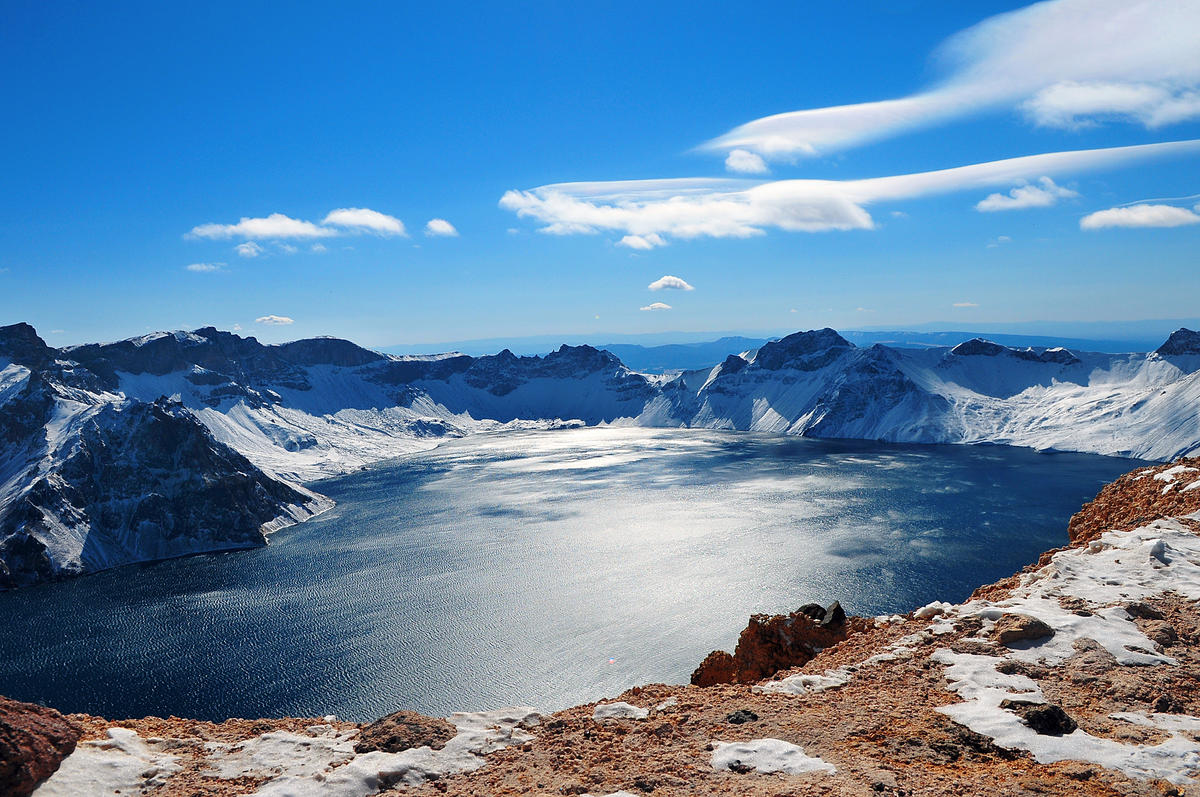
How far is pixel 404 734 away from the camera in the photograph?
14.9m

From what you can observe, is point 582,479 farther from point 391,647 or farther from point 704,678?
point 704,678

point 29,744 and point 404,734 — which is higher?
point 29,744

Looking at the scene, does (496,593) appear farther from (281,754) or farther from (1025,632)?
(1025,632)

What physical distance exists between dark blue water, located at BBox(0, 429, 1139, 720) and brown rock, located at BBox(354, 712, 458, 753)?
4838 cm

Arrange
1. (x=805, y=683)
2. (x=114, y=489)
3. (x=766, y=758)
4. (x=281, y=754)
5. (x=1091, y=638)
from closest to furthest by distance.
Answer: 1. (x=766, y=758)
2. (x=281, y=754)
3. (x=1091, y=638)
4. (x=805, y=683)
5. (x=114, y=489)

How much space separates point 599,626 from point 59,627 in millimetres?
73734

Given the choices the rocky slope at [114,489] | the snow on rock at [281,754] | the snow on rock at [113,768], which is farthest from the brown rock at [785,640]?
the rocky slope at [114,489]

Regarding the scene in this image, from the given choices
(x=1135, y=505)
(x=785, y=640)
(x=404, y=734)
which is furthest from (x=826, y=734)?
(x=1135, y=505)

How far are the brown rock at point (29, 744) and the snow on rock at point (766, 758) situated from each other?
12566 millimetres

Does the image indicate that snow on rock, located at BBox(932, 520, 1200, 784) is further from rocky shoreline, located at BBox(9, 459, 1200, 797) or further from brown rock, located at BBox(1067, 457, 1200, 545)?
brown rock, located at BBox(1067, 457, 1200, 545)

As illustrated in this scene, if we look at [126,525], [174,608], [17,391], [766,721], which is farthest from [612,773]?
[17,391]

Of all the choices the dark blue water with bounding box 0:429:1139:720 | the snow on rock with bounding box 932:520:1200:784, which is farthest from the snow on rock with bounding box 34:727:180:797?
the dark blue water with bounding box 0:429:1139:720

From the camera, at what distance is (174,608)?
9656 centimetres

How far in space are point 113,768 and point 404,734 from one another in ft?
18.7
